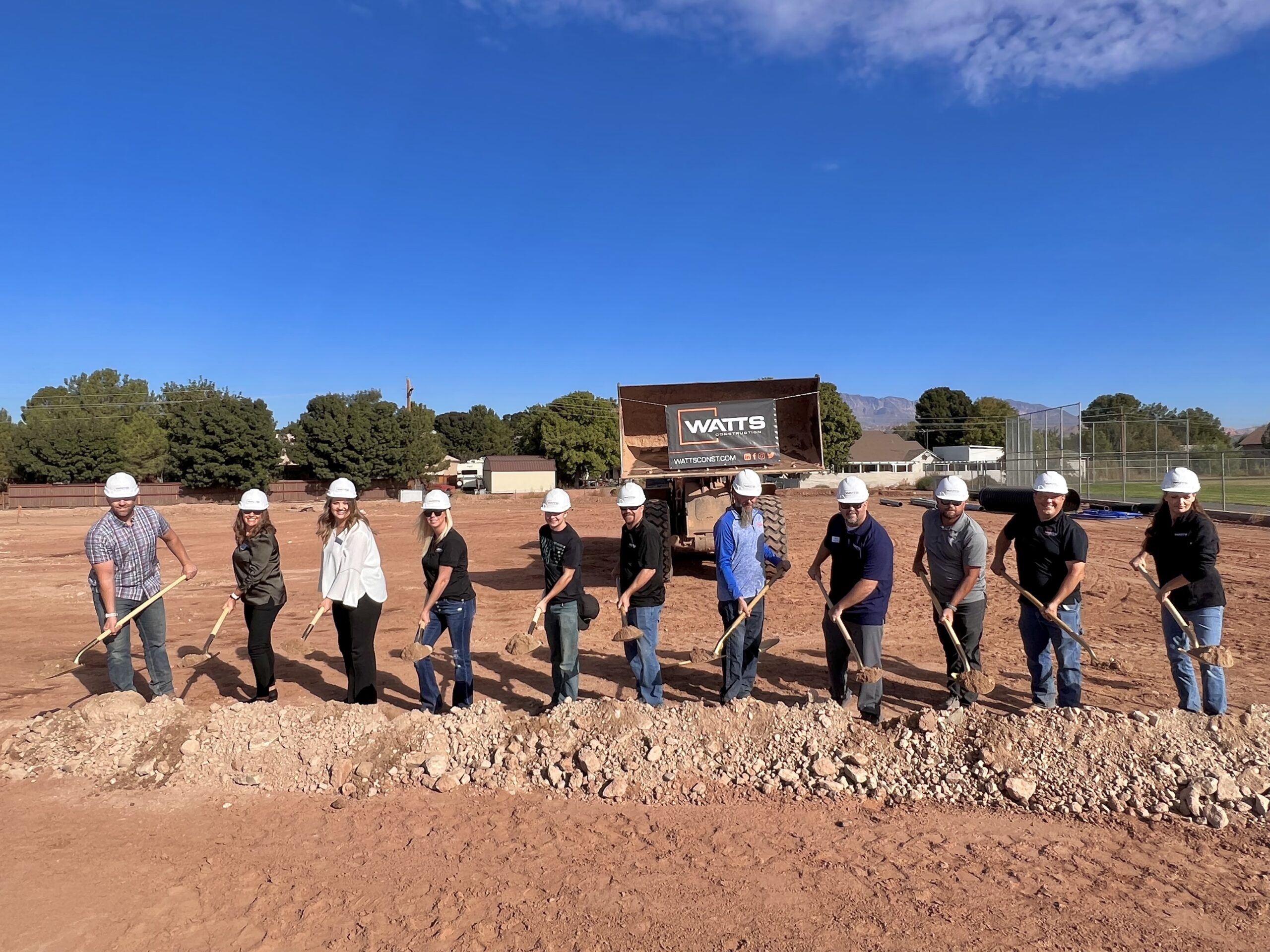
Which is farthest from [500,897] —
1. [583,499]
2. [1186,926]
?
[583,499]

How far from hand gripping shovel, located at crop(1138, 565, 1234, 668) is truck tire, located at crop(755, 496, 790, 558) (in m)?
5.03

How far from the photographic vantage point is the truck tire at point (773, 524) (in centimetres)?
959

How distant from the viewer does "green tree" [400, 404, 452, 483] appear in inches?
1620

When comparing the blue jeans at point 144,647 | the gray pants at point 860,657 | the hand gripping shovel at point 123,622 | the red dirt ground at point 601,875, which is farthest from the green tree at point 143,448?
the gray pants at point 860,657

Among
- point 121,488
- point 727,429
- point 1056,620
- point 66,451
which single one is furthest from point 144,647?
point 66,451

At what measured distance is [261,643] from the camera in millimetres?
5215

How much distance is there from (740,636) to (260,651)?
3.40 meters

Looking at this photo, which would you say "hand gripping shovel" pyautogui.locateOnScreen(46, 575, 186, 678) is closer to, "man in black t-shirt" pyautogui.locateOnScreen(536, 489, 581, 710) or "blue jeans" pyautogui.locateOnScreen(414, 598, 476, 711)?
"blue jeans" pyautogui.locateOnScreen(414, 598, 476, 711)

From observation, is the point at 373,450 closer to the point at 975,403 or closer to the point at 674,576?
the point at 674,576

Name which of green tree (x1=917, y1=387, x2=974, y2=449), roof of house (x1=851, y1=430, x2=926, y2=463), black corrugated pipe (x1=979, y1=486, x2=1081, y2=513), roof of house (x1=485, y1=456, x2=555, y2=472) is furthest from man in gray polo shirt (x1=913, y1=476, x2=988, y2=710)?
green tree (x1=917, y1=387, x2=974, y2=449)

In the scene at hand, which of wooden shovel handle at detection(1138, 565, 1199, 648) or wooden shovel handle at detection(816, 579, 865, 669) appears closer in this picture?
wooden shovel handle at detection(1138, 565, 1199, 648)

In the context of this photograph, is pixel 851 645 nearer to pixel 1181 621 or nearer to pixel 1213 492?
pixel 1181 621

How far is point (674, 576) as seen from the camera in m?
11.1

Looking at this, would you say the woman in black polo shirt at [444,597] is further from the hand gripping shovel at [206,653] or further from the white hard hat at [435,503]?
the hand gripping shovel at [206,653]
